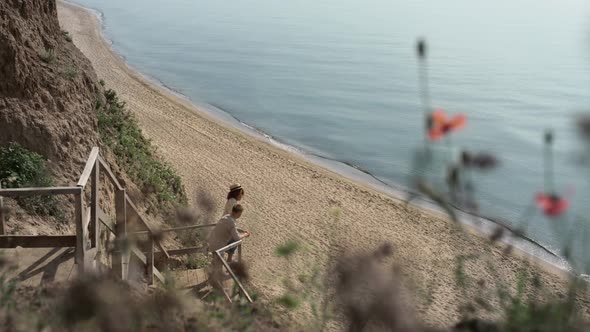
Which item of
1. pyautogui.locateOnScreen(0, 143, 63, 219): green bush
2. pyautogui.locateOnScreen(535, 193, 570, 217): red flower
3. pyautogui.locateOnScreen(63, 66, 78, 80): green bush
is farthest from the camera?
pyautogui.locateOnScreen(63, 66, 78, 80): green bush

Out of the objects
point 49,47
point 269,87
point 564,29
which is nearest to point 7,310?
point 49,47

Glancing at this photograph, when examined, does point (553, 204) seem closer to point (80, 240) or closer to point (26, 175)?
point (80, 240)

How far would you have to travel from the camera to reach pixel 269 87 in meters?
46.9

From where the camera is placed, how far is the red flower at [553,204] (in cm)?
291

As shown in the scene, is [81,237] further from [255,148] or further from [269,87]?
[269,87]

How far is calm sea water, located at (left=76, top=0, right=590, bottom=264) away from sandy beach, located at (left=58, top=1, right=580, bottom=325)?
2.52m

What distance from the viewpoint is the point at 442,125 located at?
9.95 ft

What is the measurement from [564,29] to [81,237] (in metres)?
89.1

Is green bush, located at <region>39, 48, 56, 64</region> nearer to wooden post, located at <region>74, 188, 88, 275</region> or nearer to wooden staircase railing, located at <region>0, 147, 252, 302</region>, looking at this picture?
wooden staircase railing, located at <region>0, 147, 252, 302</region>

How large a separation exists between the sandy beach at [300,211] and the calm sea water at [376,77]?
8.26 ft

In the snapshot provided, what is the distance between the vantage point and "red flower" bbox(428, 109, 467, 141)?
9.80ft

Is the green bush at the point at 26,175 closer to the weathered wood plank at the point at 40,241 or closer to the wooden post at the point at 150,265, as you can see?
the wooden post at the point at 150,265

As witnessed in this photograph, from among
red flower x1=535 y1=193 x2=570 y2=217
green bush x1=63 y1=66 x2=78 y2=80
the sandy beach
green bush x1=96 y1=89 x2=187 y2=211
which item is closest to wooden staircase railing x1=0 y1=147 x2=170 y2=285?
the sandy beach

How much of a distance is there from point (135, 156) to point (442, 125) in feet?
39.3
